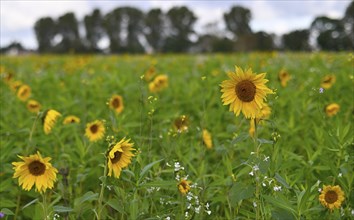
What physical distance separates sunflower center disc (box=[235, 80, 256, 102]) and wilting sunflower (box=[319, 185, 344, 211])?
578 mm

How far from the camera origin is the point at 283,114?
181 inches

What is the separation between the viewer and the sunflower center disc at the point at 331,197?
205cm

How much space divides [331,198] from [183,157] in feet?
3.58

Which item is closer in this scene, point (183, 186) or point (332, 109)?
point (183, 186)

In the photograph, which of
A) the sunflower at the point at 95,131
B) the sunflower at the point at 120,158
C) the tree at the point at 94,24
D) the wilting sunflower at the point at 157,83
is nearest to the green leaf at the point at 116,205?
the sunflower at the point at 120,158

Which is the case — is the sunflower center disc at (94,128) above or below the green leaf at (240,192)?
above

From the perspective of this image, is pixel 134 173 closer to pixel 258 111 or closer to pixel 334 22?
pixel 258 111

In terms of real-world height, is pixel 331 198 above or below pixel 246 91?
below

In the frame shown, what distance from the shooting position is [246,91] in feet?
6.30

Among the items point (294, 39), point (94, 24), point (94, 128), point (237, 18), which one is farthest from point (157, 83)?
point (94, 24)

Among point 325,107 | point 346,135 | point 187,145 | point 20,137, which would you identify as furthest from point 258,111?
point 20,137

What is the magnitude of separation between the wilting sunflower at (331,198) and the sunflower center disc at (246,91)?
58 cm

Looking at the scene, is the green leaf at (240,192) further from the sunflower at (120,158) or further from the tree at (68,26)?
the tree at (68,26)

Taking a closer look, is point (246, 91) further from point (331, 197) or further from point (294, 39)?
point (294, 39)
